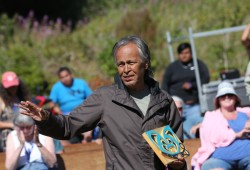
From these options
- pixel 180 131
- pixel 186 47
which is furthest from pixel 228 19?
pixel 180 131

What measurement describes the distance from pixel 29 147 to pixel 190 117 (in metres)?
3.09

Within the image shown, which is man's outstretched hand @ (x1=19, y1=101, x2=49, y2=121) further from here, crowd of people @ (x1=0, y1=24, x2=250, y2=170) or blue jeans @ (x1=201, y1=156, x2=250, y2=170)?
blue jeans @ (x1=201, y1=156, x2=250, y2=170)

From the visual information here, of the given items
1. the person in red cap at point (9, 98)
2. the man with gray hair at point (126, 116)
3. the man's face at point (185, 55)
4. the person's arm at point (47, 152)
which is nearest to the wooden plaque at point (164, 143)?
the man with gray hair at point (126, 116)

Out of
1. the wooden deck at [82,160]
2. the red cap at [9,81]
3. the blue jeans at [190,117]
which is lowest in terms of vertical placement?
the blue jeans at [190,117]

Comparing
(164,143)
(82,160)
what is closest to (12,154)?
(82,160)

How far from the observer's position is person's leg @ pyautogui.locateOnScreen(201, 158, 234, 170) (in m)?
7.43

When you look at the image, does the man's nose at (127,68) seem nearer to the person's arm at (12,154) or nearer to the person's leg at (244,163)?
the person's arm at (12,154)

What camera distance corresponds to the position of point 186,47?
34.9ft

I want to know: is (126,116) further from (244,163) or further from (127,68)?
(244,163)

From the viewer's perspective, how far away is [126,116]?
4.75 meters

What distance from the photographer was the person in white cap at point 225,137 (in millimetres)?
7527

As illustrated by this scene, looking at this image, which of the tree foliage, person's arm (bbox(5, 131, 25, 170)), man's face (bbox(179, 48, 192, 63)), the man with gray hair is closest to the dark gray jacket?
the man with gray hair

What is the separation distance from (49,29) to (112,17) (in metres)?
2.23

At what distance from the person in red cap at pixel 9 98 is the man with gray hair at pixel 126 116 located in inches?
153
